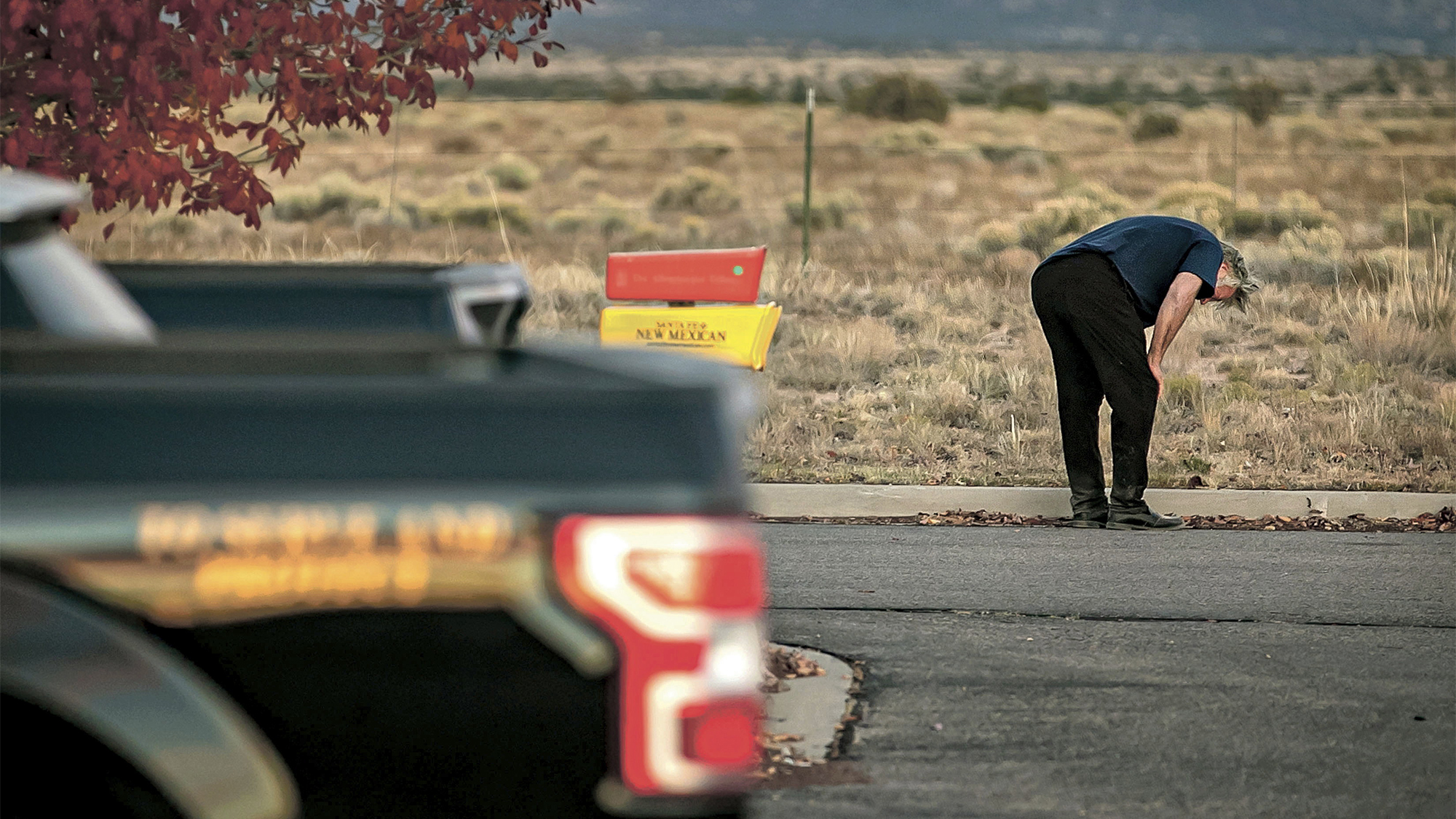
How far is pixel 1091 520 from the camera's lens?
A: 30.5 ft

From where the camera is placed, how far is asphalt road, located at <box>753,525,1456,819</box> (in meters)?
4.73

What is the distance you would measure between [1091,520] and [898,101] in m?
47.0

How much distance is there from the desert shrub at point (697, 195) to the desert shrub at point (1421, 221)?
40.7ft

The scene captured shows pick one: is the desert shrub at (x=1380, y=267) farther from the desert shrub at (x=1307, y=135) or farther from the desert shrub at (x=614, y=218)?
the desert shrub at (x=1307, y=135)

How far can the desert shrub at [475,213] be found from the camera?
33.1 meters

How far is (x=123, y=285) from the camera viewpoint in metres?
4.75

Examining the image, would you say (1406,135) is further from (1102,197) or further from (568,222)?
(568,222)

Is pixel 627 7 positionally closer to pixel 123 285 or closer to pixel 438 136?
pixel 438 136

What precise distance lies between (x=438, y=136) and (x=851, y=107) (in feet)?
41.6

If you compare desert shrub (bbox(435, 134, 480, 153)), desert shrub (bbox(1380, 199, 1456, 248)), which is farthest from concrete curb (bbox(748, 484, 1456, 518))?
desert shrub (bbox(435, 134, 480, 153))

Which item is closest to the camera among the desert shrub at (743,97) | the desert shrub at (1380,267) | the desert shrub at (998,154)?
the desert shrub at (1380,267)

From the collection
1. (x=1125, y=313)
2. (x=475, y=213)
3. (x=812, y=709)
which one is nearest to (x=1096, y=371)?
(x=1125, y=313)

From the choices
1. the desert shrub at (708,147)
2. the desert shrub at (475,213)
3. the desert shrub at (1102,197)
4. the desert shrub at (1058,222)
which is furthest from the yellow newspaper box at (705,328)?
the desert shrub at (708,147)

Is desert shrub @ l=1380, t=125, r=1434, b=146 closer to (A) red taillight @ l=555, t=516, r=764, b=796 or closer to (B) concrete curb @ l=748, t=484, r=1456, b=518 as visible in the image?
(B) concrete curb @ l=748, t=484, r=1456, b=518
